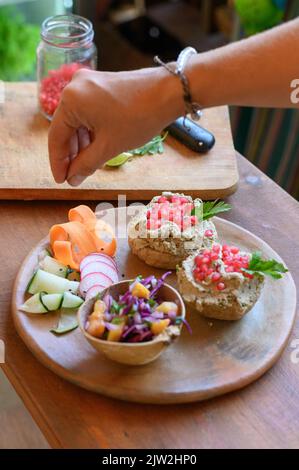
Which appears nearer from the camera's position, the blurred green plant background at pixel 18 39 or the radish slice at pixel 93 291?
the radish slice at pixel 93 291

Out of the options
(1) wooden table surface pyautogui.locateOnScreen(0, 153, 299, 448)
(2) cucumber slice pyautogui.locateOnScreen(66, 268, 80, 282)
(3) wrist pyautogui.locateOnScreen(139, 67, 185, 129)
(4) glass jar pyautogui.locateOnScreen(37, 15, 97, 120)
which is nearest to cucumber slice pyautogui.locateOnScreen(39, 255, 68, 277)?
(2) cucumber slice pyautogui.locateOnScreen(66, 268, 80, 282)

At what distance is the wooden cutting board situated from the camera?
157 centimetres

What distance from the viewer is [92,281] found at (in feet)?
4.21

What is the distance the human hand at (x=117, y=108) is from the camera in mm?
1217

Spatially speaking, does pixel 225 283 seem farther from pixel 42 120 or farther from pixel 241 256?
pixel 42 120

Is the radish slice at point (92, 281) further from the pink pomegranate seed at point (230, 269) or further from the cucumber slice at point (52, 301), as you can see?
the pink pomegranate seed at point (230, 269)

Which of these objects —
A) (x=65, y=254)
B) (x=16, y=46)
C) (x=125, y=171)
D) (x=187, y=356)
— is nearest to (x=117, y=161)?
(x=125, y=171)

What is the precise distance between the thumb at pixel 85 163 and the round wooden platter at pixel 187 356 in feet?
0.69

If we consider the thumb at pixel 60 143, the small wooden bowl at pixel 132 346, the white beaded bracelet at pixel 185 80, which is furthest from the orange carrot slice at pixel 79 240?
the white beaded bracelet at pixel 185 80

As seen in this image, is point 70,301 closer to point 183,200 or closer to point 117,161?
point 183,200

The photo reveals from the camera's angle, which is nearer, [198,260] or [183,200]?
[198,260]

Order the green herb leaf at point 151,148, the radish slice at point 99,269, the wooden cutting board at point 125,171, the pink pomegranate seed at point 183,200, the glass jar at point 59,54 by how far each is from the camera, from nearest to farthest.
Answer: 1. the radish slice at point 99,269
2. the pink pomegranate seed at point 183,200
3. the wooden cutting board at point 125,171
4. the green herb leaf at point 151,148
5. the glass jar at point 59,54

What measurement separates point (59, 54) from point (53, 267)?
722 mm
